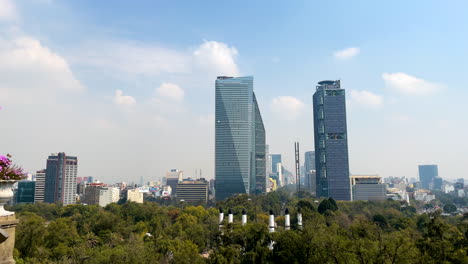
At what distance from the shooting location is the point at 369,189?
158 meters

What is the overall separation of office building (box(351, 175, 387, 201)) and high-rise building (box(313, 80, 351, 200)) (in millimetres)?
4514

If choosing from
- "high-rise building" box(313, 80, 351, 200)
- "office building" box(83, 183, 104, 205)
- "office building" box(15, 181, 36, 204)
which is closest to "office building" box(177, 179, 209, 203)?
"office building" box(83, 183, 104, 205)

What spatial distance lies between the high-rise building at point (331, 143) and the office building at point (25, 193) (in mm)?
138482

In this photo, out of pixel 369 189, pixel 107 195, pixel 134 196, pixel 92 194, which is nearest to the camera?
pixel 369 189

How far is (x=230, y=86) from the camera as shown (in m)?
158

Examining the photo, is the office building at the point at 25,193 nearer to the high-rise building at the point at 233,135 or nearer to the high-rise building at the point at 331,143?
the high-rise building at the point at 233,135

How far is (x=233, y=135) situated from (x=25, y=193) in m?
99.5

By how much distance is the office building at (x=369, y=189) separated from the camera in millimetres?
156250

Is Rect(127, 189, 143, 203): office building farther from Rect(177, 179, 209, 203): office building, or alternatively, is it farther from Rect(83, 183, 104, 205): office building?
Rect(177, 179, 209, 203): office building

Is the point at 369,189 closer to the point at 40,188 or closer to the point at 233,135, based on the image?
the point at 233,135

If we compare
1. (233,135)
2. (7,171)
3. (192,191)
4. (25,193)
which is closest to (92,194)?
(25,193)

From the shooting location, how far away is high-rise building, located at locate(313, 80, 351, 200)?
524 ft

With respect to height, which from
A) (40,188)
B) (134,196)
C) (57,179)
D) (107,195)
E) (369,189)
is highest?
(57,179)

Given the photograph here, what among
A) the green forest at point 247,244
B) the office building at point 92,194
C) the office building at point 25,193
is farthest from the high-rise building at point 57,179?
the green forest at point 247,244
